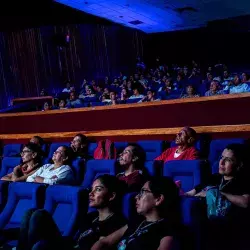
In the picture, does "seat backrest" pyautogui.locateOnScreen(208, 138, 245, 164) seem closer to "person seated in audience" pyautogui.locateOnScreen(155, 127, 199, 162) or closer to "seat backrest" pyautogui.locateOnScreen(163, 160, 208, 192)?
"person seated in audience" pyautogui.locateOnScreen(155, 127, 199, 162)

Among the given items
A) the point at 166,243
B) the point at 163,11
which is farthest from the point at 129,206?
the point at 163,11

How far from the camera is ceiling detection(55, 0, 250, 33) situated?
18.1ft

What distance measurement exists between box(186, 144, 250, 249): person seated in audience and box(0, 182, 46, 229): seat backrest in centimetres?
64

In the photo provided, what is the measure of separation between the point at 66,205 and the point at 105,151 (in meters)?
0.80

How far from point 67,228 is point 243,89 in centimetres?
210

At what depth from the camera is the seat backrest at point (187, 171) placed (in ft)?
4.61

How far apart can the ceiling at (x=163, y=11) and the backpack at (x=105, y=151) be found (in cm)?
359

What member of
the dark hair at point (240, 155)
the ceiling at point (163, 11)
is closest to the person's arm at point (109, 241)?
the dark hair at point (240, 155)

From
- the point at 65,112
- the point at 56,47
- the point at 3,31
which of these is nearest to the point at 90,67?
the point at 56,47

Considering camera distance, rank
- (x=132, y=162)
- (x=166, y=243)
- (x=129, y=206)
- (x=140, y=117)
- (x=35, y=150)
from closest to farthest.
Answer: (x=166, y=243) → (x=129, y=206) → (x=132, y=162) → (x=35, y=150) → (x=140, y=117)

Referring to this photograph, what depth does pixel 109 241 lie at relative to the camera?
3.50 ft

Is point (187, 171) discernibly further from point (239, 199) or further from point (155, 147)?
point (155, 147)

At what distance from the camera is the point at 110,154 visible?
7.02 ft

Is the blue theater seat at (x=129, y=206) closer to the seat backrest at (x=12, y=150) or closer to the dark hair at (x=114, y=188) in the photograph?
the dark hair at (x=114, y=188)
